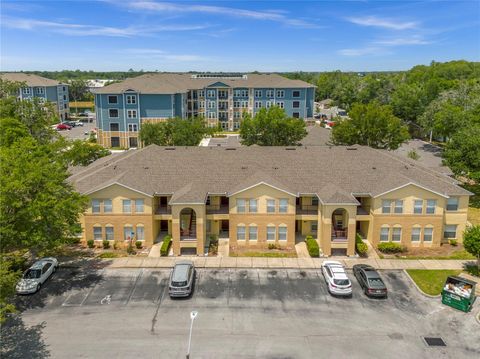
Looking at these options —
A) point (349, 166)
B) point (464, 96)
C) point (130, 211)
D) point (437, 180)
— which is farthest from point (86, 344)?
point (464, 96)

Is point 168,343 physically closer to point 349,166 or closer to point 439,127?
point 349,166

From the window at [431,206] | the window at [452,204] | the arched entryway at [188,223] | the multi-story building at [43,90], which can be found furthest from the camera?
the multi-story building at [43,90]

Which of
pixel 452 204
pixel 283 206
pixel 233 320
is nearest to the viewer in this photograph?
pixel 233 320

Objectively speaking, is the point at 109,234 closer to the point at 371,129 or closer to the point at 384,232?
the point at 384,232

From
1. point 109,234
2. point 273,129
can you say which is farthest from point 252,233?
A: point 273,129

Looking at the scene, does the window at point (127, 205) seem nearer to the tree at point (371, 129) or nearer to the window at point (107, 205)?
the window at point (107, 205)

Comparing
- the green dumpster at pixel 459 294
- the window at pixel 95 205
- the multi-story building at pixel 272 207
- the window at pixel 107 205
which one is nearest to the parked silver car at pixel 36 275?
the multi-story building at pixel 272 207
